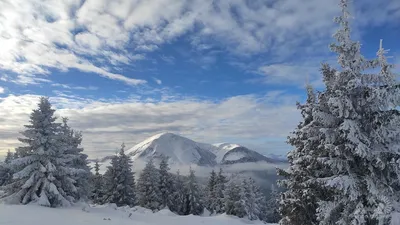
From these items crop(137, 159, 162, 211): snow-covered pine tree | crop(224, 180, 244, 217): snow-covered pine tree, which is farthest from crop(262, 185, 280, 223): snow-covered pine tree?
crop(137, 159, 162, 211): snow-covered pine tree

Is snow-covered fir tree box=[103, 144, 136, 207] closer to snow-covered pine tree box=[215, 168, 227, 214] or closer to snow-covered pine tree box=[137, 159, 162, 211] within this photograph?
snow-covered pine tree box=[137, 159, 162, 211]

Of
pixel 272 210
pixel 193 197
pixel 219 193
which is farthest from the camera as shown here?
pixel 272 210

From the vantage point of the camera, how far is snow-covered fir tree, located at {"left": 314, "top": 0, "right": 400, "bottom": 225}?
36.7ft

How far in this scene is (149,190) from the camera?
155 ft

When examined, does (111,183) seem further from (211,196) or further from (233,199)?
(211,196)

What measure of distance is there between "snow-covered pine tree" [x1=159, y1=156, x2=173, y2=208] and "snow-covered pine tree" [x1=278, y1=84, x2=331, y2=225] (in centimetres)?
3470

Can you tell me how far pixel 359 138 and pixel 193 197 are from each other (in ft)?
143

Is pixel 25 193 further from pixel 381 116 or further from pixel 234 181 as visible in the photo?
pixel 234 181

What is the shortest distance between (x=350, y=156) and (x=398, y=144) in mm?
1708

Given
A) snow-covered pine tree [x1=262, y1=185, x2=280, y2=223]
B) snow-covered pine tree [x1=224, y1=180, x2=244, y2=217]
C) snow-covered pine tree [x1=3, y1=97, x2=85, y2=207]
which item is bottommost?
snow-covered pine tree [x1=262, y1=185, x2=280, y2=223]

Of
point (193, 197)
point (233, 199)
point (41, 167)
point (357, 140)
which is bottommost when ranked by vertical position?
point (193, 197)

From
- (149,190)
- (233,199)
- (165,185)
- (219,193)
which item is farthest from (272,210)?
(149,190)

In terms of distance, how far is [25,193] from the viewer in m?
21.7

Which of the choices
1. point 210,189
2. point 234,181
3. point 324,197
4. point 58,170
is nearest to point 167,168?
point 234,181
